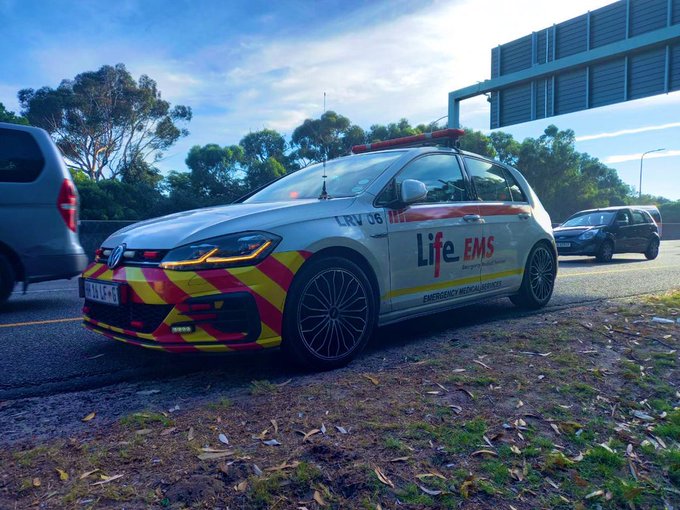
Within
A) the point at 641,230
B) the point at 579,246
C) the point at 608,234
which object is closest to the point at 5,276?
the point at 579,246

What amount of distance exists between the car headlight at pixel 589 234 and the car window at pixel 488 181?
9123mm

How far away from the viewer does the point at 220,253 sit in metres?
3.12

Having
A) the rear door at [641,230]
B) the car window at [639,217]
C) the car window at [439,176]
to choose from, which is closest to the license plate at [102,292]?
the car window at [439,176]

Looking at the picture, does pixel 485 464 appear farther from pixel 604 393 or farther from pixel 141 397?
pixel 141 397

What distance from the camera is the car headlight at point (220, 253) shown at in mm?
3084

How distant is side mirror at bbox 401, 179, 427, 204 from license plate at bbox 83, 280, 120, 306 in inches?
79.9

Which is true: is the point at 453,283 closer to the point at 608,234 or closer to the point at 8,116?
the point at 608,234

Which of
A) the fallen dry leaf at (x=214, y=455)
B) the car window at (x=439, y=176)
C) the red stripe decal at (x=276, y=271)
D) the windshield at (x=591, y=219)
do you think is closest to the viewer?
the fallen dry leaf at (x=214, y=455)

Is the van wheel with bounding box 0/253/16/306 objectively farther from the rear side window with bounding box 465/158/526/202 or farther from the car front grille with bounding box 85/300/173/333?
the rear side window with bounding box 465/158/526/202

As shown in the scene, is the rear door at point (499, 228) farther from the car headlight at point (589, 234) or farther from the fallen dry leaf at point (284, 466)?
the car headlight at point (589, 234)

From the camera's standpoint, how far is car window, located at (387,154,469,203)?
14.4ft

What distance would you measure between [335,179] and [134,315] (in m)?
1.92

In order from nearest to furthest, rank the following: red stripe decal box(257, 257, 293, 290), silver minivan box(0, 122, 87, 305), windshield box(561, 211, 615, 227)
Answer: red stripe decal box(257, 257, 293, 290) → silver minivan box(0, 122, 87, 305) → windshield box(561, 211, 615, 227)

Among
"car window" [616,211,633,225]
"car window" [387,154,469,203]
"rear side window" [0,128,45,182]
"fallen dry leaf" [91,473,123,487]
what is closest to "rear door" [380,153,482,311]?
"car window" [387,154,469,203]
